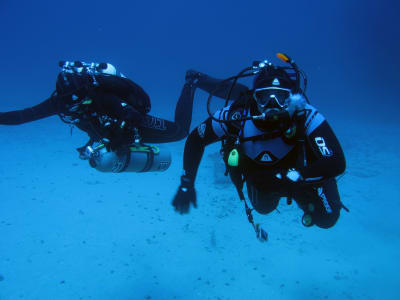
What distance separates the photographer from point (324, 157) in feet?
8.61

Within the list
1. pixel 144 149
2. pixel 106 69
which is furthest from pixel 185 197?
pixel 106 69

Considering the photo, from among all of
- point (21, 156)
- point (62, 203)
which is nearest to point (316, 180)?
point (62, 203)

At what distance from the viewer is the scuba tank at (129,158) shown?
386 centimetres

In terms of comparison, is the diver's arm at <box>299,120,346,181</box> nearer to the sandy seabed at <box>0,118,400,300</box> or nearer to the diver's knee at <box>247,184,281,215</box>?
the diver's knee at <box>247,184,281,215</box>

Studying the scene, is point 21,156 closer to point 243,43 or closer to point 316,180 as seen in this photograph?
point 316,180

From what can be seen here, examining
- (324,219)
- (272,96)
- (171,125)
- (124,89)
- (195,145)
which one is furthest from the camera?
(171,125)

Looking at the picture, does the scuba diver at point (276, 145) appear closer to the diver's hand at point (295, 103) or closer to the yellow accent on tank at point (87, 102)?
the diver's hand at point (295, 103)

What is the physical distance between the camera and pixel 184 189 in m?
3.63

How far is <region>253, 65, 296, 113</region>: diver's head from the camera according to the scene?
265 centimetres

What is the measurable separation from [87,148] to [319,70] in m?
55.2

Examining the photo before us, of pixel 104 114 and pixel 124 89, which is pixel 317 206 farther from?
pixel 124 89

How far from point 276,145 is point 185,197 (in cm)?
144

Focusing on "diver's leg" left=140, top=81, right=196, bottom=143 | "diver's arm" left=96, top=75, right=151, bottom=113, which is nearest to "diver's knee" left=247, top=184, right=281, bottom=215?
"diver's leg" left=140, top=81, right=196, bottom=143

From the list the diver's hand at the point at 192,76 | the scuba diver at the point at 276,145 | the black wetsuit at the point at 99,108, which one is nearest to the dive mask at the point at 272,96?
the scuba diver at the point at 276,145
